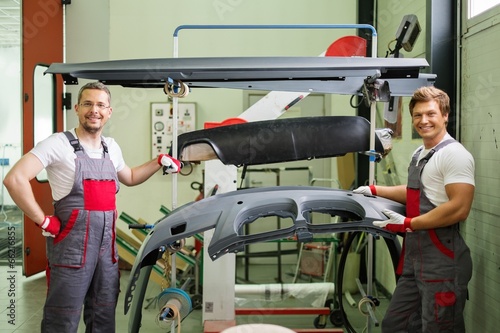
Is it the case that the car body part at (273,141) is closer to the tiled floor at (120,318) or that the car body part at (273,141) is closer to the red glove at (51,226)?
the red glove at (51,226)

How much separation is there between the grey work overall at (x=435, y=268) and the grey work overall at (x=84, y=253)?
1.59 meters

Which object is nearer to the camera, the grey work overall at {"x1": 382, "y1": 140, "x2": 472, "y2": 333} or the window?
the grey work overall at {"x1": 382, "y1": 140, "x2": 472, "y2": 333}

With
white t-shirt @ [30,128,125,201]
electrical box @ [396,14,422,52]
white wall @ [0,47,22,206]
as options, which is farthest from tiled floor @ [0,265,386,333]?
white wall @ [0,47,22,206]

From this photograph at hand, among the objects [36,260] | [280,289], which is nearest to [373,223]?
[280,289]

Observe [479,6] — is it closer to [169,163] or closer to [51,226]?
[169,163]

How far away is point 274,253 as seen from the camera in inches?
205

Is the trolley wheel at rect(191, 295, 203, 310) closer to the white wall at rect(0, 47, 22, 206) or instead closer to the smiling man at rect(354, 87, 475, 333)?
the smiling man at rect(354, 87, 475, 333)

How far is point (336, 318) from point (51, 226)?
245cm

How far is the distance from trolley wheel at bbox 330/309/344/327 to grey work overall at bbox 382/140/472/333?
4.75 feet

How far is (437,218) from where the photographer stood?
7.21ft

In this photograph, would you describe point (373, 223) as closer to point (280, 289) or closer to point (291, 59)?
point (291, 59)

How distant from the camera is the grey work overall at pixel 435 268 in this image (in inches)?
88.3

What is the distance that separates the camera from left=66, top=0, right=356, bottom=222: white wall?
5.58 m

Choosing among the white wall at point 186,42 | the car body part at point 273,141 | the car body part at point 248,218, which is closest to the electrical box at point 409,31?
the car body part at point 273,141
